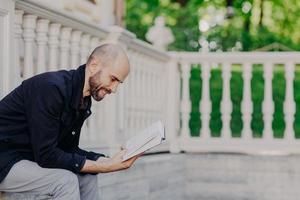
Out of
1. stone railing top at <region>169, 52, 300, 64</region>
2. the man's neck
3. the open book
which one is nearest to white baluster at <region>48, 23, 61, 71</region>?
the man's neck

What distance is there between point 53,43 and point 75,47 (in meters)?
0.43

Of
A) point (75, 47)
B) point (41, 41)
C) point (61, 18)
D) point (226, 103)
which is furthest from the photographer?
point (226, 103)

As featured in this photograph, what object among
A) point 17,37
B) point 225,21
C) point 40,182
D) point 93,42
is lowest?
point 40,182

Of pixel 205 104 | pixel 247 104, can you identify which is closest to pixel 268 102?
pixel 247 104

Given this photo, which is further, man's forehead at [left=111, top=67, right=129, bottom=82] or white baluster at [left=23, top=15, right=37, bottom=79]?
white baluster at [left=23, top=15, right=37, bottom=79]

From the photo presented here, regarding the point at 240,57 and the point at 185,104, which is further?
the point at 185,104

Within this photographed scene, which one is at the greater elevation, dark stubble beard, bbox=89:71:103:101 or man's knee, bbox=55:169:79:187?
dark stubble beard, bbox=89:71:103:101

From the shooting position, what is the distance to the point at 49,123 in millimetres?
3672

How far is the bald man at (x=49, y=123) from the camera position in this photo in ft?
12.1

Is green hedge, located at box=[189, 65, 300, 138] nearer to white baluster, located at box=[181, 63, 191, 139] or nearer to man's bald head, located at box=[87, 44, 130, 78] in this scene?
white baluster, located at box=[181, 63, 191, 139]

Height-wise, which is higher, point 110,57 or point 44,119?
point 110,57

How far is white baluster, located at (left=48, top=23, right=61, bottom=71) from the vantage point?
5.21 metres

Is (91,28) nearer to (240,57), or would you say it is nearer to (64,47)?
(64,47)

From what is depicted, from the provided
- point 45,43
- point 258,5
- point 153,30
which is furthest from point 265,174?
point 258,5
